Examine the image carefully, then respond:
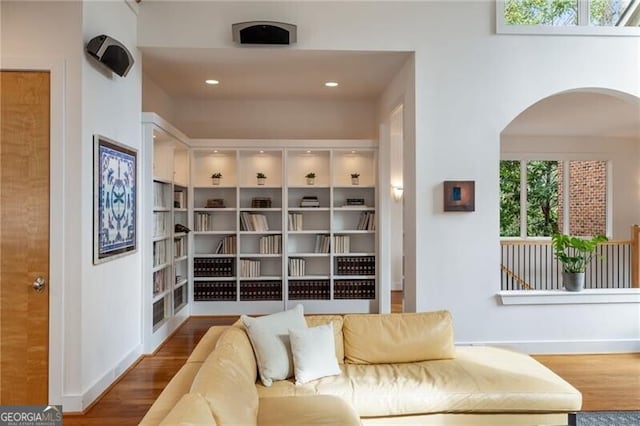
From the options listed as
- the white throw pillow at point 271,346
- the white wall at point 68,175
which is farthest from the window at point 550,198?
the white wall at point 68,175

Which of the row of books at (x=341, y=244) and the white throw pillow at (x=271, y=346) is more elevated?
the row of books at (x=341, y=244)

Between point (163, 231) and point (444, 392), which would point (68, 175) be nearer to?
point (163, 231)

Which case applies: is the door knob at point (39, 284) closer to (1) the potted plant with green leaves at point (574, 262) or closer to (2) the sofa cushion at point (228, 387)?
(2) the sofa cushion at point (228, 387)

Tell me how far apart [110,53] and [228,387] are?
2.65 metres

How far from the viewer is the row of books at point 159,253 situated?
427 cm

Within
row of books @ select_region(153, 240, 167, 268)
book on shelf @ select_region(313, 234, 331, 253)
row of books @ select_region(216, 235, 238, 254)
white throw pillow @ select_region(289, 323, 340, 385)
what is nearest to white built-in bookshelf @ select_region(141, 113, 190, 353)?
row of books @ select_region(153, 240, 167, 268)

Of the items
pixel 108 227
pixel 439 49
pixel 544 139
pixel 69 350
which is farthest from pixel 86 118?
pixel 544 139

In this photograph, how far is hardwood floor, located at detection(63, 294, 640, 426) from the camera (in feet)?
9.52

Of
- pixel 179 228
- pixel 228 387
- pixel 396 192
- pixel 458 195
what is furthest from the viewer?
pixel 396 192

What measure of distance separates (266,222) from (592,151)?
20.5 ft

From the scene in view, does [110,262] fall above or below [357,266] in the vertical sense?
above

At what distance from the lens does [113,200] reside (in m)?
3.34

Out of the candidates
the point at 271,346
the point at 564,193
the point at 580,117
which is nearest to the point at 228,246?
the point at 271,346

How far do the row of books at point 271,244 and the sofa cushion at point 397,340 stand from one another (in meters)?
2.93
